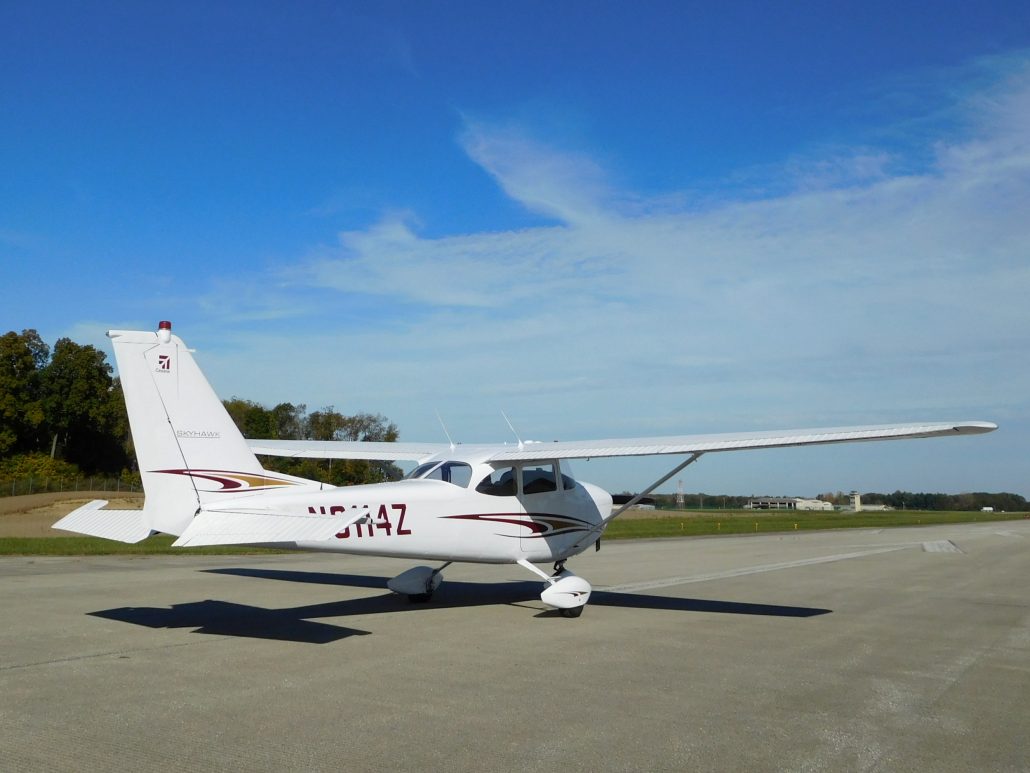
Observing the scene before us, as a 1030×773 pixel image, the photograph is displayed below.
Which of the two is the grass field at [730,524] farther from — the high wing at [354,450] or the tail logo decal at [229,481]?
the tail logo decal at [229,481]

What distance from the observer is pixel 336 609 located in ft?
34.6

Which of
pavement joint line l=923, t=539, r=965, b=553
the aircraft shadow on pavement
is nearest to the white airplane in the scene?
the aircraft shadow on pavement

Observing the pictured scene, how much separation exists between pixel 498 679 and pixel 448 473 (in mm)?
4033

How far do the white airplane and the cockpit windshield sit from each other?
2 centimetres

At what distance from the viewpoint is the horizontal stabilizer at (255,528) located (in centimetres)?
750

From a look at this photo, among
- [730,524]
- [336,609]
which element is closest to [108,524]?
[336,609]

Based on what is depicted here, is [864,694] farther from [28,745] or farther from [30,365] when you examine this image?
[30,365]

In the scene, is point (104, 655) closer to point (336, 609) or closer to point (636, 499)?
point (336, 609)

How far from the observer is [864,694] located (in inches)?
250

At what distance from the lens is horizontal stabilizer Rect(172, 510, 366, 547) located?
7.50m

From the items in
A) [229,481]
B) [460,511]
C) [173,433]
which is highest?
[173,433]

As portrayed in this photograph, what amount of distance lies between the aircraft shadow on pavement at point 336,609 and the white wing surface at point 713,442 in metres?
2.06

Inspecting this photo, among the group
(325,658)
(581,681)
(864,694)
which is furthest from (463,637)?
(864,694)

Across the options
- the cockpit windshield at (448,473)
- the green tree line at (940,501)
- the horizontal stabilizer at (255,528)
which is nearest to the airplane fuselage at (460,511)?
the cockpit windshield at (448,473)
